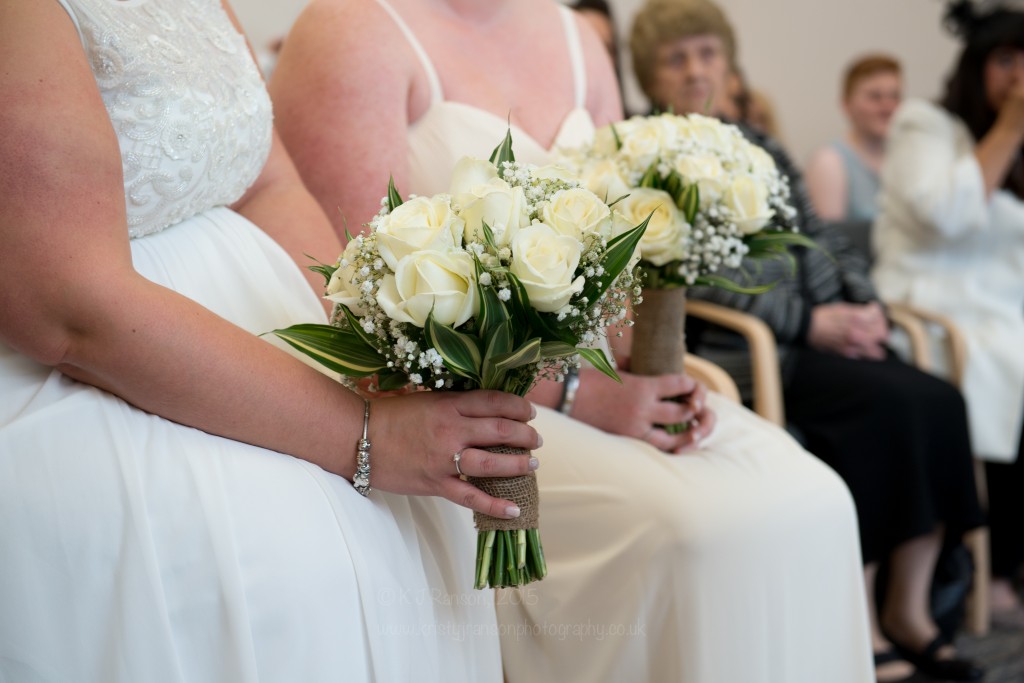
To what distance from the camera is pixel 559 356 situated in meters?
1.08

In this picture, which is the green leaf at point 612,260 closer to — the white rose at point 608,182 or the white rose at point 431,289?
the white rose at point 431,289

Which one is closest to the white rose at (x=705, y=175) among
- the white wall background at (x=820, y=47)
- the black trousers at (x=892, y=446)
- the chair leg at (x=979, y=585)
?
the black trousers at (x=892, y=446)

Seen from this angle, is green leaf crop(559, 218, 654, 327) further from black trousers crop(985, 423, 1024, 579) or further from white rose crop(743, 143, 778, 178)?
black trousers crop(985, 423, 1024, 579)

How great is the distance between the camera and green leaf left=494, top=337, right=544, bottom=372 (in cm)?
100

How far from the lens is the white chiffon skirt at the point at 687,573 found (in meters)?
1.33

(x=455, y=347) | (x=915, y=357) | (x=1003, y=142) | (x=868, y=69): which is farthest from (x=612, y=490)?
(x=868, y=69)

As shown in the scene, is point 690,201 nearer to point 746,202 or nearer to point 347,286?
point 746,202

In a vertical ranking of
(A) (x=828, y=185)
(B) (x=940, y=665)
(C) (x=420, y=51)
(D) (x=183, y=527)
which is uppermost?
(A) (x=828, y=185)

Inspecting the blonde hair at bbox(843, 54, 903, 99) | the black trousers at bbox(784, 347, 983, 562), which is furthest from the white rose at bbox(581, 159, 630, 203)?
the blonde hair at bbox(843, 54, 903, 99)

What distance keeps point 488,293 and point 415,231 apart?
10 cm

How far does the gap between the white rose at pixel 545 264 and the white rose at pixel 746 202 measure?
46 centimetres

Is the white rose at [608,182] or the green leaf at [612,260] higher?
the white rose at [608,182]

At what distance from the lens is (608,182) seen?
4.50 ft

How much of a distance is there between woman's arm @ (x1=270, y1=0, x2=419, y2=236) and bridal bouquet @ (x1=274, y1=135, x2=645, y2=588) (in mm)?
441
